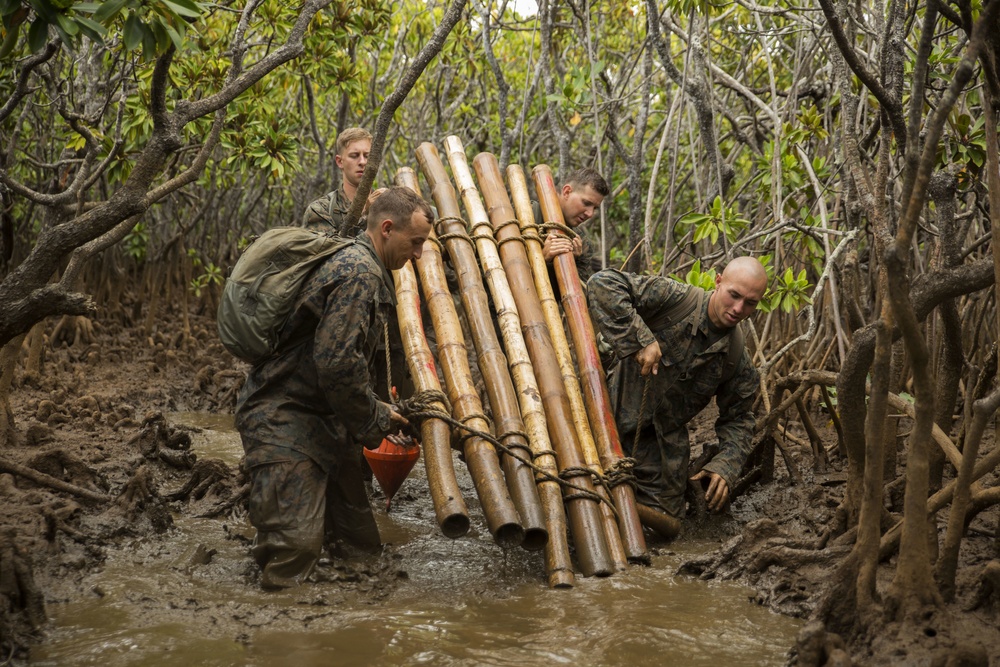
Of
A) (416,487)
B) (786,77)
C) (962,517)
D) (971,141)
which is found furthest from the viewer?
(786,77)

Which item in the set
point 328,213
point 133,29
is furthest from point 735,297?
point 133,29

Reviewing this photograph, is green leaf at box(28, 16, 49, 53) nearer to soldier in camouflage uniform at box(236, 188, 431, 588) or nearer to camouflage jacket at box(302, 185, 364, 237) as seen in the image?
soldier in camouflage uniform at box(236, 188, 431, 588)

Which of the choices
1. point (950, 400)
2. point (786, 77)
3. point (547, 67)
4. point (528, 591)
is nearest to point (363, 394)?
point (528, 591)

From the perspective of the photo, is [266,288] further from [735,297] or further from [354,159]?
[735,297]

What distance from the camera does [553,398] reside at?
441cm

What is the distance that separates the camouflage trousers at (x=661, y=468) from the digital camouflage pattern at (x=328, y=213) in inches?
83.2

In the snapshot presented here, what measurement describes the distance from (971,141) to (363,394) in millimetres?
2856

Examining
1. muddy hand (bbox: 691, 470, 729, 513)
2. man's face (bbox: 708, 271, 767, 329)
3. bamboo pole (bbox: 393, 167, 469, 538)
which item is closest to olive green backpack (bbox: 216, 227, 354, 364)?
bamboo pole (bbox: 393, 167, 469, 538)

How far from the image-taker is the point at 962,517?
2908 millimetres

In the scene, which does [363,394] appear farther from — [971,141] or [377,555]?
[971,141]

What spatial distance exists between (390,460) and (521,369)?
817 millimetres

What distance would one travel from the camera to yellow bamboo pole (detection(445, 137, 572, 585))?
3918 mm

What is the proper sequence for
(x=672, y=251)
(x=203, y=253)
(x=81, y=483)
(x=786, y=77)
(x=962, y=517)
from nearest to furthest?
1. (x=962, y=517)
2. (x=81, y=483)
3. (x=672, y=251)
4. (x=786, y=77)
5. (x=203, y=253)

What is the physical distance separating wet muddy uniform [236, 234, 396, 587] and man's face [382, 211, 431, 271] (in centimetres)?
6
